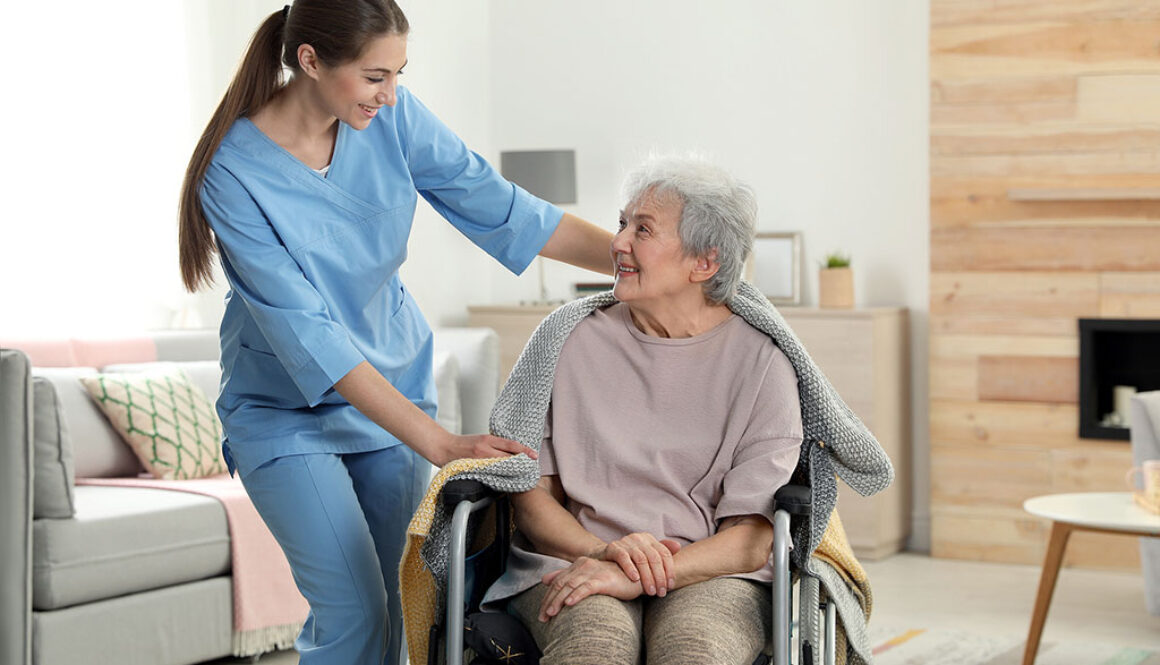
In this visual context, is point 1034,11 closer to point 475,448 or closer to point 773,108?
point 773,108

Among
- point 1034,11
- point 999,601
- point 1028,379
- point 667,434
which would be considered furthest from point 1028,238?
point 667,434

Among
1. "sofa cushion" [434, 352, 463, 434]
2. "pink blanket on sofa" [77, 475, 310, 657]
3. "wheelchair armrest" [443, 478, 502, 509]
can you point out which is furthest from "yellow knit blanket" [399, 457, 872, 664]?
"sofa cushion" [434, 352, 463, 434]

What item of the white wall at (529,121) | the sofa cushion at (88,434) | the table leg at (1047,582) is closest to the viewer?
the table leg at (1047,582)

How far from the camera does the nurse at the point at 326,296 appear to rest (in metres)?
1.83

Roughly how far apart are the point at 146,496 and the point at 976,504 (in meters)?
2.67

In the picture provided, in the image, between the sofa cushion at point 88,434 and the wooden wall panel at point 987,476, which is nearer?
the sofa cushion at point 88,434

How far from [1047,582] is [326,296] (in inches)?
77.5

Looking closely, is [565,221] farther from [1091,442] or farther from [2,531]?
[1091,442]

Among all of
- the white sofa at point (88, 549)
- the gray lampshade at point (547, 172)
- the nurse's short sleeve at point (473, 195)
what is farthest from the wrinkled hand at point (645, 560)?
the gray lampshade at point (547, 172)

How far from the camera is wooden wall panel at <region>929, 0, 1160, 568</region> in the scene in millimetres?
4254

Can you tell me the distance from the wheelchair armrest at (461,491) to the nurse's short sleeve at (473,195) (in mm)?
375

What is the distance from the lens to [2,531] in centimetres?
284

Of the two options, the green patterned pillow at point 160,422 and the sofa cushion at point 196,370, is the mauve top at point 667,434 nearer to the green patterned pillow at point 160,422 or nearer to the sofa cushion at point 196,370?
the green patterned pillow at point 160,422

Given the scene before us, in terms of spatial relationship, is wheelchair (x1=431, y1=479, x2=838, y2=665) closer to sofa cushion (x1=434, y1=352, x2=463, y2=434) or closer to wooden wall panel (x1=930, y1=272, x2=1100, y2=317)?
sofa cushion (x1=434, y1=352, x2=463, y2=434)
